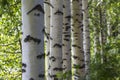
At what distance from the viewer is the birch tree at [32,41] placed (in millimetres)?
3521

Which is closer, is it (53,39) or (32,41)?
(32,41)

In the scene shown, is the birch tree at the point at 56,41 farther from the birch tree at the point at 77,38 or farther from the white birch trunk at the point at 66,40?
the birch tree at the point at 77,38

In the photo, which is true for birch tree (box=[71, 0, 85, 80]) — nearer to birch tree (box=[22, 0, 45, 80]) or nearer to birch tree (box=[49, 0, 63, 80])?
birch tree (box=[49, 0, 63, 80])

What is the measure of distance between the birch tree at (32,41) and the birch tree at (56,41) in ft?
6.50

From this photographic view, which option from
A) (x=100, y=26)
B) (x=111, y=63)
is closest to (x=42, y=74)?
(x=111, y=63)

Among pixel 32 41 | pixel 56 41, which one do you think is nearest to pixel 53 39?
pixel 56 41

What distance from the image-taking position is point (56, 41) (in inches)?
221

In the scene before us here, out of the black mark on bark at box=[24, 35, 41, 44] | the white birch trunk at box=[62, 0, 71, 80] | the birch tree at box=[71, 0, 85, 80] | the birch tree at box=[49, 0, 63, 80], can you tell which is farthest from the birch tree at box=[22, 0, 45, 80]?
the birch tree at box=[71, 0, 85, 80]

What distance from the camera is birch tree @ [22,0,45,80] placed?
11.6 feet

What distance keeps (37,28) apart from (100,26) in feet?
42.5

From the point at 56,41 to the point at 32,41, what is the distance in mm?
2075

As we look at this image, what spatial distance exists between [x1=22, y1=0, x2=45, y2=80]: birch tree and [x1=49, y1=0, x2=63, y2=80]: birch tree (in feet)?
6.50

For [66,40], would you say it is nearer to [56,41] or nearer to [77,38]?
[77,38]

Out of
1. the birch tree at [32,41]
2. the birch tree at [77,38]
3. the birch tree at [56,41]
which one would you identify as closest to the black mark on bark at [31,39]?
the birch tree at [32,41]
